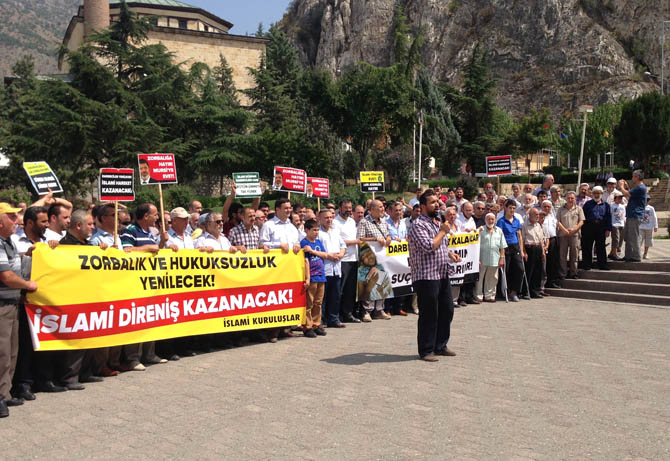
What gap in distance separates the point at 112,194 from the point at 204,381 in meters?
3.70

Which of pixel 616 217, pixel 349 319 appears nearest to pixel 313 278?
pixel 349 319

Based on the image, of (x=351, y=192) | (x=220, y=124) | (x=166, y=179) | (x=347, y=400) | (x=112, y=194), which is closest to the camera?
(x=347, y=400)

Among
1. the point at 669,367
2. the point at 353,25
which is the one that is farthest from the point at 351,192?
the point at 353,25

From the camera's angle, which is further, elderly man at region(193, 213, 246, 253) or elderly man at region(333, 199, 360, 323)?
elderly man at region(333, 199, 360, 323)

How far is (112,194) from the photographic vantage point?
9.44 meters

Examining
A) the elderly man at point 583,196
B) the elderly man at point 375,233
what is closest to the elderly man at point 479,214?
the elderly man at point 583,196

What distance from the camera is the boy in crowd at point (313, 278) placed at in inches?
393

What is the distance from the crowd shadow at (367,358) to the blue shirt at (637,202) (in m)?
8.74

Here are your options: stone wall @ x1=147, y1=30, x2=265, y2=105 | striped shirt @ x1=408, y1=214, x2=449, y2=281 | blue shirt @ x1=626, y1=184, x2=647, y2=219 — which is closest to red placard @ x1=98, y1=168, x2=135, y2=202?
striped shirt @ x1=408, y1=214, x2=449, y2=281

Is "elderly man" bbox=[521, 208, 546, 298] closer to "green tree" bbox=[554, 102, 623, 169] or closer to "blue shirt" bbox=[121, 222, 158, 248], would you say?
"blue shirt" bbox=[121, 222, 158, 248]

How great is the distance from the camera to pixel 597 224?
47.0ft

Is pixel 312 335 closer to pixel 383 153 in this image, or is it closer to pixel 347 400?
pixel 347 400

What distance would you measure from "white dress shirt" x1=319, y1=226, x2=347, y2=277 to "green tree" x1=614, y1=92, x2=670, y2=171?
49941mm

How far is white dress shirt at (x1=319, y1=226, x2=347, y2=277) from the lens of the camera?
33.8 ft
